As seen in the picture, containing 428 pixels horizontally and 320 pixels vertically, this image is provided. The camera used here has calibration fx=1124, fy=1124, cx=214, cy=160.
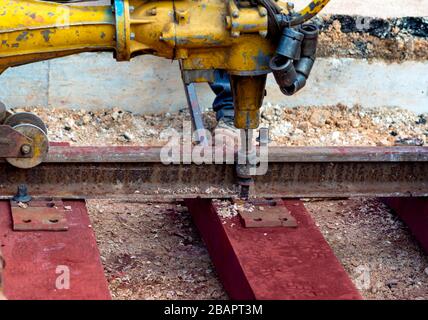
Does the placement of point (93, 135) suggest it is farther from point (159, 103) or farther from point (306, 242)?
point (306, 242)

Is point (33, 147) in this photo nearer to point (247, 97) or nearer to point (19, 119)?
point (19, 119)

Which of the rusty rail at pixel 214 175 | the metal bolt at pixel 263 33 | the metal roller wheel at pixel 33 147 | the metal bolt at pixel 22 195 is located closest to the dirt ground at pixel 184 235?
the rusty rail at pixel 214 175

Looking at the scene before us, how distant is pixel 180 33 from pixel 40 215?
111cm

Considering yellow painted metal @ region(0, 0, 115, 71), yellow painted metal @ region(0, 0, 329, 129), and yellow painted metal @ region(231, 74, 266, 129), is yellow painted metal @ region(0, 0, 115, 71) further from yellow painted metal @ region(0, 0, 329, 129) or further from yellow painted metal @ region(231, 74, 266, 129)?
yellow painted metal @ region(231, 74, 266, 129)

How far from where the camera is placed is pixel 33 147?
525 centimetres

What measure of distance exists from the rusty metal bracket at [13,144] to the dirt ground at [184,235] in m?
0.72

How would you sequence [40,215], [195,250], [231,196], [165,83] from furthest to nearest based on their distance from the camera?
[165,83] < [195,250] < [231,196] < [40,215]

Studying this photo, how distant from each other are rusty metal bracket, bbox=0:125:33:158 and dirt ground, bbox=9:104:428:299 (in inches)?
28.5

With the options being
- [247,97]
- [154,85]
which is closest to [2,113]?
[247,97]

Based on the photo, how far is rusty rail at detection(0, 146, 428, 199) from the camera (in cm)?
540

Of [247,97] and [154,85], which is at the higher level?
[247,97]

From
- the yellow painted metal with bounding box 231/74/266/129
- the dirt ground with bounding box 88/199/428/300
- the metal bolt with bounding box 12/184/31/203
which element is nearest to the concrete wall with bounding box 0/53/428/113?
the dirt ground with bounding box 88/199/428/300

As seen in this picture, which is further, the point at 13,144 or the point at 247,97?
the point at 13,144
